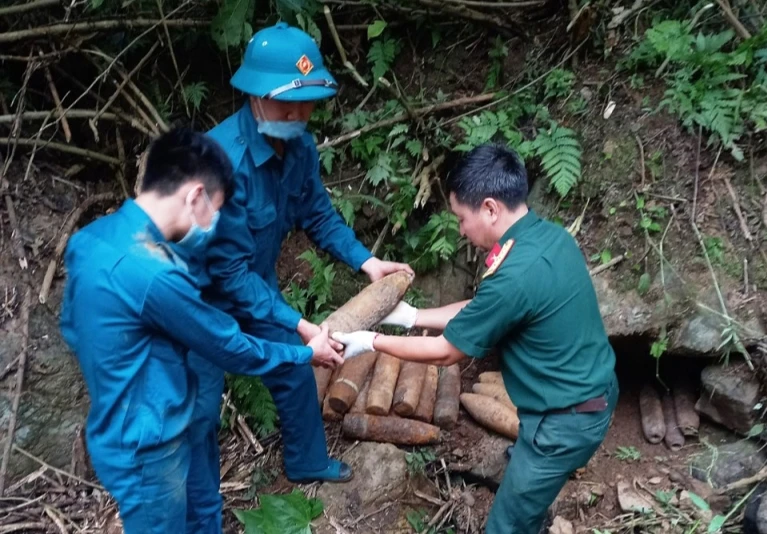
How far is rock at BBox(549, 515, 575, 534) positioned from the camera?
3914 millimetres

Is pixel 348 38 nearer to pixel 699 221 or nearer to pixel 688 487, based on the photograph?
pixel 699 221

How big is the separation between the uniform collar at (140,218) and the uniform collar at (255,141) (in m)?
0.90

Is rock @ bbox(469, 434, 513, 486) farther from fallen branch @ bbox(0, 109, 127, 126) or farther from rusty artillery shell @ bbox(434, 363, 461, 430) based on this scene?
fallen branch @ bbox(0, 109, 127, 126)

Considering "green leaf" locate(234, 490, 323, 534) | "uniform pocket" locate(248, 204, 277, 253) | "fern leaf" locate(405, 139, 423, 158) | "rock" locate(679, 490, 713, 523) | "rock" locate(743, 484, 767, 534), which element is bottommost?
"green leaf" locate(234, 490, 323, 534)

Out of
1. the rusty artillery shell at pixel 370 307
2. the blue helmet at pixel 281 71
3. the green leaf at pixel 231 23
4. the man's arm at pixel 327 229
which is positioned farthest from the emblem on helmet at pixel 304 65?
the green leaf at pixel 231 23

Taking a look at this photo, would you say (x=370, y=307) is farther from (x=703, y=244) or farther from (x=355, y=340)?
(x=703, y=244)

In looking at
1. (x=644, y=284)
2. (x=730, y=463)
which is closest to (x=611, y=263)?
(x=644, y=284)

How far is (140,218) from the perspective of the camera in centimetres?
252

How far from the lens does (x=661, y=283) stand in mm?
4438

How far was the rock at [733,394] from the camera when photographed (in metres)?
4.10

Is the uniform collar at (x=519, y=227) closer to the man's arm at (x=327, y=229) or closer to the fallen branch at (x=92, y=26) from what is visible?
the man's arm at (x=327, y=229)

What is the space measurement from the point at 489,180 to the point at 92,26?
3.65 meters

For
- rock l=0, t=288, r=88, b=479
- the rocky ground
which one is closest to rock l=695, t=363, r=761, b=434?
the rocky ground

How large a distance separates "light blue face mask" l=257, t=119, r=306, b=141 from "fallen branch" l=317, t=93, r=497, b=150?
7.29 ft
